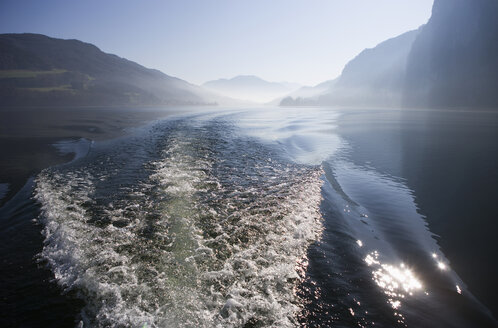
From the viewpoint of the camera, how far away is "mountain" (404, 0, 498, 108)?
118m

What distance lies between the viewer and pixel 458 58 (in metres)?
136

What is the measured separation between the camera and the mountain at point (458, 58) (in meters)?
118

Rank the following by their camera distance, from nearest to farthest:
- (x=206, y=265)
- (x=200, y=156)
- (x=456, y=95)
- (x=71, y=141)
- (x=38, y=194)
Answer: (x=206, y=265) < (x=38, y=194) < (x=200, y=156) < (x=71, y=141) < (x=456, y=95)

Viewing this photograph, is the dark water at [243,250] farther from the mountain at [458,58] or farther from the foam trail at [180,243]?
the mountain at [458,58]

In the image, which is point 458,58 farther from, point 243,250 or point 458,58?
point 243,250

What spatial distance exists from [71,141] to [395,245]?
Answer: 96.9ft

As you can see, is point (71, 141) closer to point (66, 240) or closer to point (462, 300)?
point (66, 240)

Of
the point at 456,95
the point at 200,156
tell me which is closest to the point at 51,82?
the point at 200,156

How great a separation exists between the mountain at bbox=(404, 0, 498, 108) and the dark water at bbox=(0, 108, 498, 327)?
159 meters

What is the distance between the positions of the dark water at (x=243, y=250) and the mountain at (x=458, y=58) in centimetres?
15855

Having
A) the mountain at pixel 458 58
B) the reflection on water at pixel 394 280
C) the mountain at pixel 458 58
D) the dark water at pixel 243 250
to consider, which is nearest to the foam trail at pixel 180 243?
the dark water at pixel 243 250

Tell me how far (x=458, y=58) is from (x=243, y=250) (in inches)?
7600

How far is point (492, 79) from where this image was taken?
116m

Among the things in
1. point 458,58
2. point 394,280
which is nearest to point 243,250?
point 394,280
